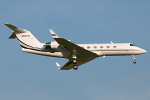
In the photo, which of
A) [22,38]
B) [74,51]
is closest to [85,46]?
[74,51]

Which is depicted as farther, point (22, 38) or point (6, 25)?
point (22, 38)

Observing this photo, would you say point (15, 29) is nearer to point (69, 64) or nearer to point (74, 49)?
point (74, 49)

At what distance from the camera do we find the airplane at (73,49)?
42.0m

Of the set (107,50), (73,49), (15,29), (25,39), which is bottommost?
(73,49)

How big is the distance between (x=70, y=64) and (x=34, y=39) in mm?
6241

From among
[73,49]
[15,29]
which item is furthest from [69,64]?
[15,29]

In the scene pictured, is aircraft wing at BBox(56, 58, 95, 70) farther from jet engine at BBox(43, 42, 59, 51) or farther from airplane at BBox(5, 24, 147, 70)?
jet engine at BBox(43, 42, 59, 51)

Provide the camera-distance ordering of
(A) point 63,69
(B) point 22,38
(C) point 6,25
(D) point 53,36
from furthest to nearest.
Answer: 1. (A) point 63,69
2. (B) point 22,38
3. (C) point 6,25
4. (D) point 53,36

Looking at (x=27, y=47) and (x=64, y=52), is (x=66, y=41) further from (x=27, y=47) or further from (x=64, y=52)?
(x=27, y=47)

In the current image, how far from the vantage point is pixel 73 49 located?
4153cm

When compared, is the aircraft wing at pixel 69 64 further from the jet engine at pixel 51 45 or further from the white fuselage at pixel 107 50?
the jet engine at pixel 51 45

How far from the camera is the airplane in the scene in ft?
138

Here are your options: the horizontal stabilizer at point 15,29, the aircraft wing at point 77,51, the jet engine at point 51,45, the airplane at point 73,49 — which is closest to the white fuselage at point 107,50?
the airplane at point 73,49

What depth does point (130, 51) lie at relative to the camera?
4359 cm
